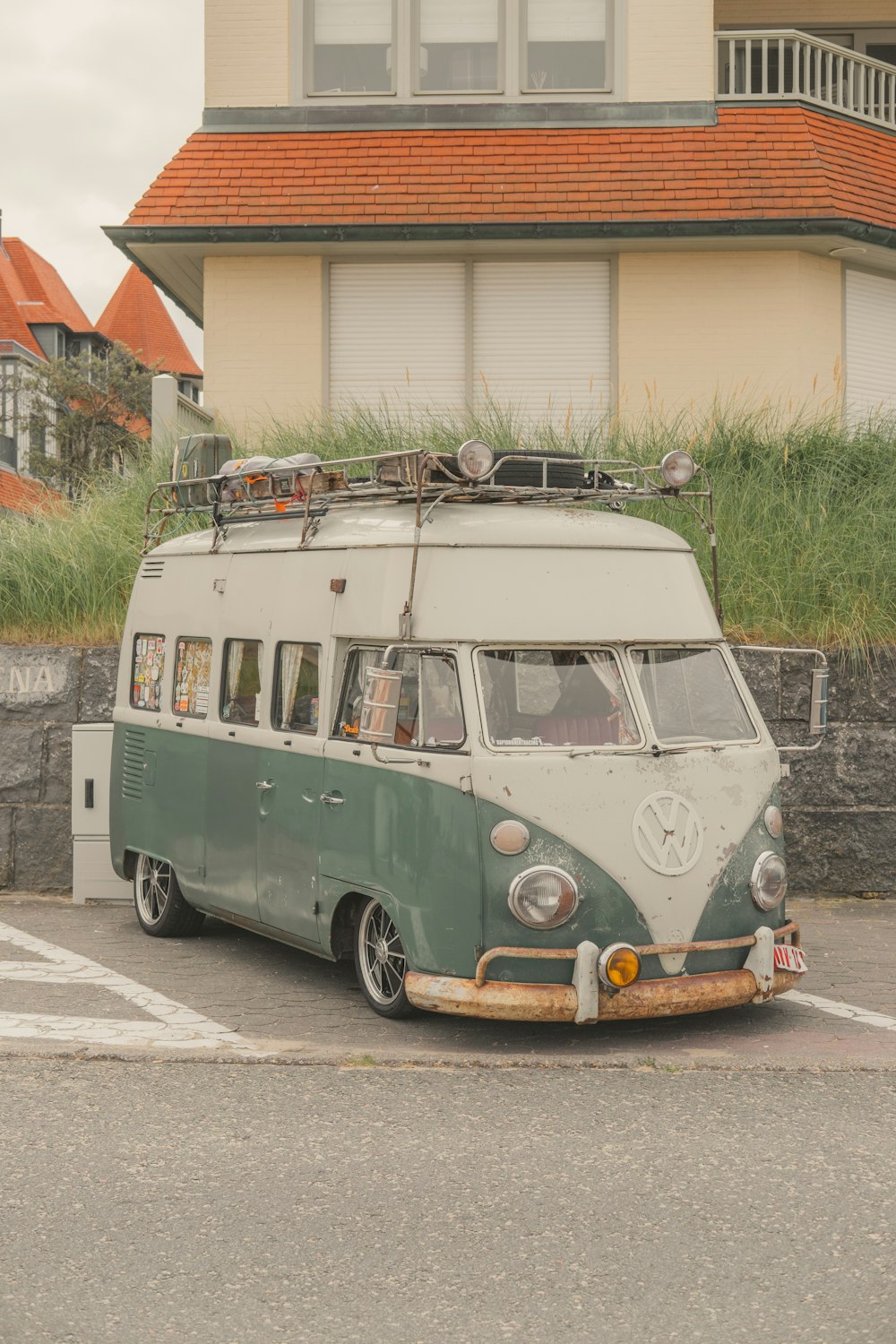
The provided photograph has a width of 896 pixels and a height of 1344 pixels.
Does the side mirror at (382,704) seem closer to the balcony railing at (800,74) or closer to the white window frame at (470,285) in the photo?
the white window frame at (470,285)

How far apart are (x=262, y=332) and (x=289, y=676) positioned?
11.0 meters

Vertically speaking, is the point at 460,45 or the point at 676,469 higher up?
the point at 460,45

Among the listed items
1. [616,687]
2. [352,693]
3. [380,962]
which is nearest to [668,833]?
[616,687]

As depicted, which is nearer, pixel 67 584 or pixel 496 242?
pixel 67 584

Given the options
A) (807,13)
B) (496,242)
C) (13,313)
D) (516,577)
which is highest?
(13,313)

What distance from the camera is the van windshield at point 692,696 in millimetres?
7949

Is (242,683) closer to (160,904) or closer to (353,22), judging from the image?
(160,904)

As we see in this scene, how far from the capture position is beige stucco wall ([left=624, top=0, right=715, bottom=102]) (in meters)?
19.0

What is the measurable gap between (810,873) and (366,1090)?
214 inches

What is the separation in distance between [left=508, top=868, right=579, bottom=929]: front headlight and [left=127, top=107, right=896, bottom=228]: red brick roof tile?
12298 millimetres

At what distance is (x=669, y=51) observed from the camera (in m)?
19.0

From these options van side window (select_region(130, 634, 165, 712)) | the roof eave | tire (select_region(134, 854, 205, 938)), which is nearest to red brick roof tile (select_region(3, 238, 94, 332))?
the roof eave

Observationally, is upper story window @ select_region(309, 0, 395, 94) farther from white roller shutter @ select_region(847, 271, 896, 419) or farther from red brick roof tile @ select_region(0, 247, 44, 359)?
red brick roof tile @ select_region(0, 247, 44, 359)

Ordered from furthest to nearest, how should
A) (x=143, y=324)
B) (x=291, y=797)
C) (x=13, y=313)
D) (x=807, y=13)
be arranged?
(x=143, y=324) < (x=13, y=313) < (x=807, y=13) < (x=291, y=797)
